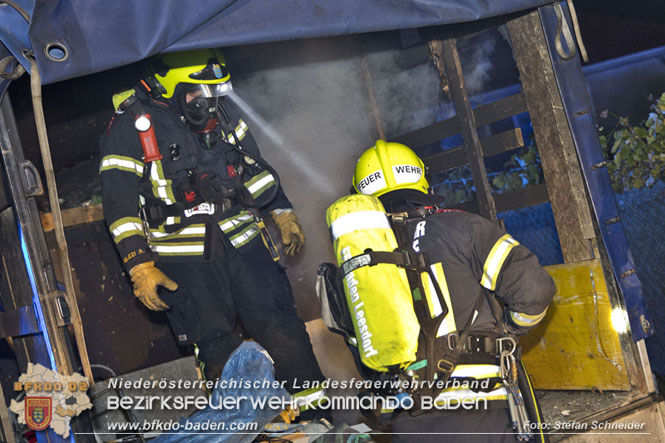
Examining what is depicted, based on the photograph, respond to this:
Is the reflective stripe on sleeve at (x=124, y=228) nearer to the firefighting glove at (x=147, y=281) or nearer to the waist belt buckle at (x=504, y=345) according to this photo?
the firefighting glove at (x=147, y=281)

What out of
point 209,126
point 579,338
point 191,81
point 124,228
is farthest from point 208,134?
point 579,338

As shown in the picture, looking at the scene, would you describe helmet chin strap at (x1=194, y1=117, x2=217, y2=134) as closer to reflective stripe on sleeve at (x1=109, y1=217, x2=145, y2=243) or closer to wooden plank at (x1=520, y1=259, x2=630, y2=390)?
reflective stripe on sleeve at (x1=109, y1=217, x2=145, y2=243)

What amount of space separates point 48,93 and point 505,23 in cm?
385

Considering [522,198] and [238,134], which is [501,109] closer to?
[522,198]

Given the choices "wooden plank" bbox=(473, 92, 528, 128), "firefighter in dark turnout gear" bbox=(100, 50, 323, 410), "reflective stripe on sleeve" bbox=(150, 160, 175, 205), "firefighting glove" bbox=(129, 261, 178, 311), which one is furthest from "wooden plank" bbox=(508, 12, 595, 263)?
"firefighting glove" bbox=(129, 261, 178, 311)

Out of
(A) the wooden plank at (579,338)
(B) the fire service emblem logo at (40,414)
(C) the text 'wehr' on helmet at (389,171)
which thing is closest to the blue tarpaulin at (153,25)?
(C) the text 'wehr' on helmet at (389,171)

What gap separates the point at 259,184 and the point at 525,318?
81.0 inches

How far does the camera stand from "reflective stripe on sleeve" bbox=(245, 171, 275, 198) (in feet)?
14.0

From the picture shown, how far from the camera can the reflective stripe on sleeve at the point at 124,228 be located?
3.81 meters

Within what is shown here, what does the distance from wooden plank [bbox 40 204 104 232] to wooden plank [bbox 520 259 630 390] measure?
11.5 feet

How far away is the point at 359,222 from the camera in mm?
2680

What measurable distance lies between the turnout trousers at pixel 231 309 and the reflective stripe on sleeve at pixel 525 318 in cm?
139

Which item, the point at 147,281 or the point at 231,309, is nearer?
the point at 147,281

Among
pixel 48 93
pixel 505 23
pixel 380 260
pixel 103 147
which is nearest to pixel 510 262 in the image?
pixel 380 260
